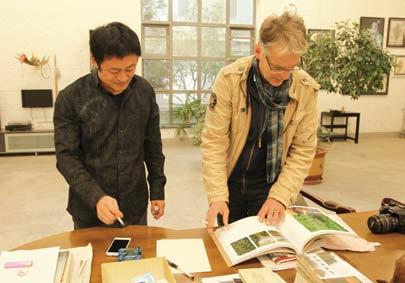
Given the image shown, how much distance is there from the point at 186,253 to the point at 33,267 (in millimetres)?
415

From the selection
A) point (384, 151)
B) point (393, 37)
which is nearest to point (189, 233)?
point (384, 151)

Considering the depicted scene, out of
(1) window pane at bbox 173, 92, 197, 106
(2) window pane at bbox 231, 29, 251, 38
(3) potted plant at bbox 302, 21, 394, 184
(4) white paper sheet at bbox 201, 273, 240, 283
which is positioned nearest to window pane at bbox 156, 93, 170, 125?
(1) window pane at bbox 173, 92, 197, 106

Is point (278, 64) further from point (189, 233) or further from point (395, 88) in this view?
point (395, 88)

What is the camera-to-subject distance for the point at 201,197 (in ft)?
12.2

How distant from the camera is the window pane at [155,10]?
5816mm

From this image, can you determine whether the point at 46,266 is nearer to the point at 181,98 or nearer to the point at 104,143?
the point at 104,143

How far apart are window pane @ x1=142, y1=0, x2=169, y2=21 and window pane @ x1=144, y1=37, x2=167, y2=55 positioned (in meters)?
0.31

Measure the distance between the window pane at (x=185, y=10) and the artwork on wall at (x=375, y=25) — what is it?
2901 millimetres

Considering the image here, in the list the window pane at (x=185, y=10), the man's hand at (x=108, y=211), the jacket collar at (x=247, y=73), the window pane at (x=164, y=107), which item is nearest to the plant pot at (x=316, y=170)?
the window pane at (x=164, y=107)

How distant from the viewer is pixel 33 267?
988 mm

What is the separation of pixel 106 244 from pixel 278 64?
30.4 inches

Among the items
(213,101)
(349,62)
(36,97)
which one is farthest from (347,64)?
(36,97)

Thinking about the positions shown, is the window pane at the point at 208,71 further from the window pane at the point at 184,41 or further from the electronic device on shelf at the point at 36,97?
the electronic device on shelf at the point at 36,97

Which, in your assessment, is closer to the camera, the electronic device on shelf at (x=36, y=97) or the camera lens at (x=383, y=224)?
the camera lens at (x=383, y=224)
